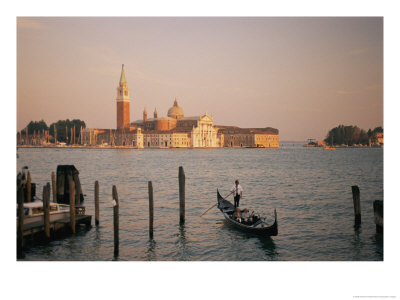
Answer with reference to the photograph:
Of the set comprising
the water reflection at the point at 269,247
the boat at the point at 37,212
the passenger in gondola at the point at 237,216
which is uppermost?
the boat at the point at 37,212

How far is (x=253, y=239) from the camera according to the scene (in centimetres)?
566

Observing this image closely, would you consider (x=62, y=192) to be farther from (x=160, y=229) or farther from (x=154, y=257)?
(x=154, y=257)

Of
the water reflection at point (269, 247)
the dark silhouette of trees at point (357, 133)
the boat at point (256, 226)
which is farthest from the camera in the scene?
the dark silhouette of trees at point (357, 133)

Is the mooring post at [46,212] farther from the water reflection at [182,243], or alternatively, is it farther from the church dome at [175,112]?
the church dome at [175,112]

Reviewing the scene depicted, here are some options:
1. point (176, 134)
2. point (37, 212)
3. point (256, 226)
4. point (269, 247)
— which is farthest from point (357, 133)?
point (176, 134)

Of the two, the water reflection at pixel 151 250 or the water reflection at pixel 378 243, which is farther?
the water reflection at pixel 378 243

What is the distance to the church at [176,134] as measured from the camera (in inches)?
1847

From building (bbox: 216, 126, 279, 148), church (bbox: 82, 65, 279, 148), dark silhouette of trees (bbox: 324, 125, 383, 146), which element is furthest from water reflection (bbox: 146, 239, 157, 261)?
building (bbox: 216, 126, 279, 148)

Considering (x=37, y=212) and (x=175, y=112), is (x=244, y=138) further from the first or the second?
(x=37, y=212)

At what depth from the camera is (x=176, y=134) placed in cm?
4909

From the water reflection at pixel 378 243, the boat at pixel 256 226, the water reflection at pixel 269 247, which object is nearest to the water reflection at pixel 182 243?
the boat at pixel 256 226
